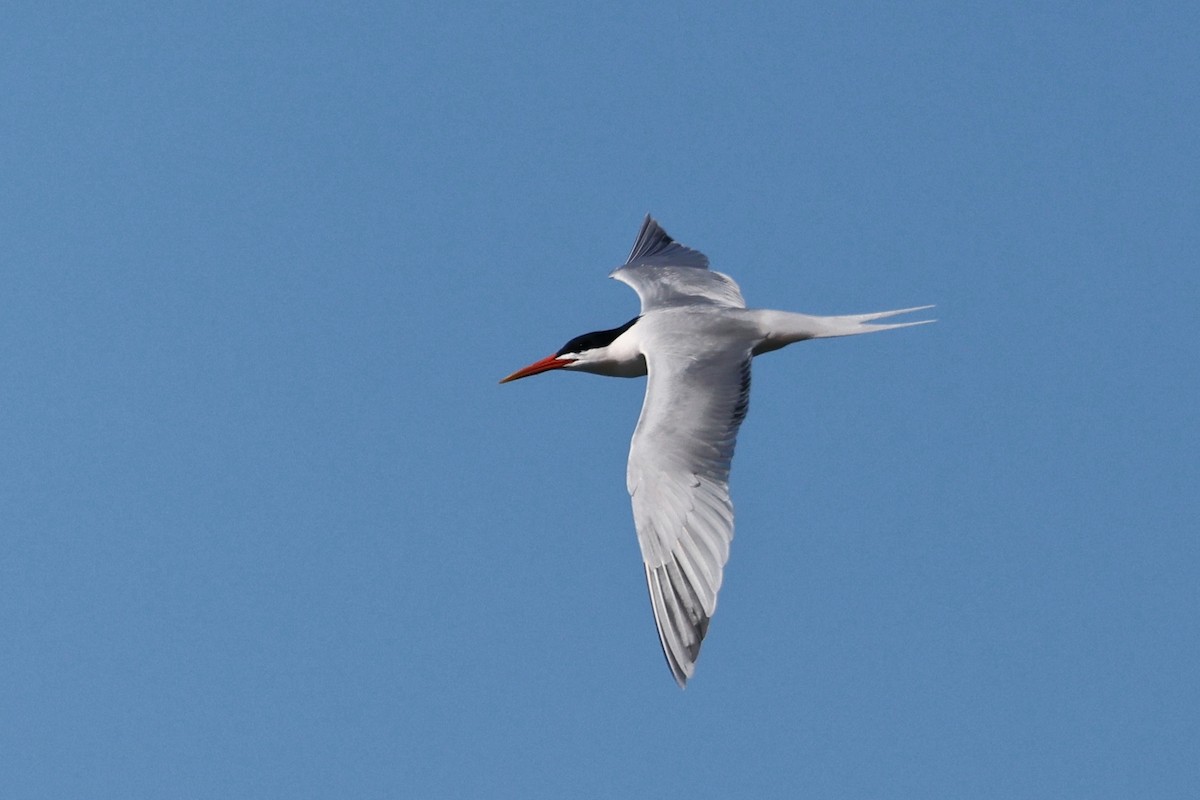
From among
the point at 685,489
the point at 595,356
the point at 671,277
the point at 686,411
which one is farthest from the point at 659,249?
the point at 685,489

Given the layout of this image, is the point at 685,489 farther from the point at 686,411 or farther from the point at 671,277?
the point at 671,277

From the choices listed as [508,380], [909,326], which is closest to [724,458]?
[909,326]

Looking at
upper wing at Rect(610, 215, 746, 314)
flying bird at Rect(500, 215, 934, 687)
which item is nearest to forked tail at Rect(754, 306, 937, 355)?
flying bird at Rect(500, 215, 934, 687)

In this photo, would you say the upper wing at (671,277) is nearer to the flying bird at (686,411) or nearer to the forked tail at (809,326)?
the flying bird at (686,411)

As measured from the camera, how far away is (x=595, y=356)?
11.8 meters

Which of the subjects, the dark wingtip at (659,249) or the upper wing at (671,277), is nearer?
the upper wing at (671,277)

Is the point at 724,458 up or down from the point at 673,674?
up

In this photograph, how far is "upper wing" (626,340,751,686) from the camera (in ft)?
29.7

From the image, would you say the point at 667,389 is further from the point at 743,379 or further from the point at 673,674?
the point at 673,674

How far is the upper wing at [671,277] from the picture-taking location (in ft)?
40.2

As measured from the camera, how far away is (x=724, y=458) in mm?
9719

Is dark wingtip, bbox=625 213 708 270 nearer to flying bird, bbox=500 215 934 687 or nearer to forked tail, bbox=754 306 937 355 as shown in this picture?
flying bird, bbox=500 215 934 687

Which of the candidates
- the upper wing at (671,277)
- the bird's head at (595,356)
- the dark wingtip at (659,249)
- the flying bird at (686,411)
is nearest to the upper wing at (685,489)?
the flying bird at (686,411)

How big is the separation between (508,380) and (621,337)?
1.27 metres
